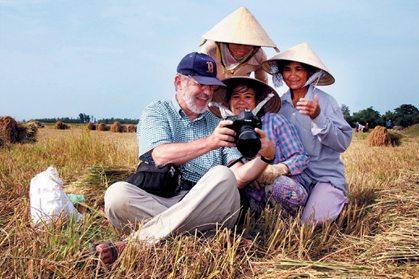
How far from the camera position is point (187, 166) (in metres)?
3.41

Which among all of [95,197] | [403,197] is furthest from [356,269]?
[95,197]

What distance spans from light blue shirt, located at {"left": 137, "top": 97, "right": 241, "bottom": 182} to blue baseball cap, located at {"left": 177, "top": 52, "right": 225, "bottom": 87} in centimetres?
33

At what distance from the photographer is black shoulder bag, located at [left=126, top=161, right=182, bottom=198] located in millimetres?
3113

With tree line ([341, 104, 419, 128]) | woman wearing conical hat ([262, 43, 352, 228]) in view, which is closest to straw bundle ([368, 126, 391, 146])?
woman wearing conical hat ([262, 43, 352, 228])

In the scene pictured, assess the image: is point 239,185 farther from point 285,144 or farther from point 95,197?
point 95,197

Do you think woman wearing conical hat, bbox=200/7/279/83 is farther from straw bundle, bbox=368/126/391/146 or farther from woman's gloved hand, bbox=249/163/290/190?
straw bundle, bbox=368/126/391/146

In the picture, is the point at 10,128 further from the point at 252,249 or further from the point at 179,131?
the point at 252,249

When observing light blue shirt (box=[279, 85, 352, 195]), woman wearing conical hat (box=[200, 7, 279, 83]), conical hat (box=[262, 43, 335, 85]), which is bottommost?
light blue shirt (box=[279, 85, 352, 195])

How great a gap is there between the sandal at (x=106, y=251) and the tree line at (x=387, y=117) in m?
39.7

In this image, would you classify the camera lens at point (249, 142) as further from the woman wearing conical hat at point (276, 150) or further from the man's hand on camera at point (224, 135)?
the woman wearing conical hat at point (276, 150)

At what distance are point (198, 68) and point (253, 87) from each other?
27.0 inches

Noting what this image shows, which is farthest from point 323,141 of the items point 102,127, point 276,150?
point 102,127

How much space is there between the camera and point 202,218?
2.88m

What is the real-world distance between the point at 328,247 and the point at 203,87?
5.61ft
